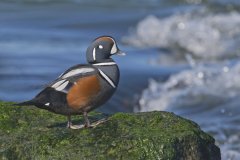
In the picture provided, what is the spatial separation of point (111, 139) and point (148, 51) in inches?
449

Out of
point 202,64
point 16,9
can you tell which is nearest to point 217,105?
point 202,64

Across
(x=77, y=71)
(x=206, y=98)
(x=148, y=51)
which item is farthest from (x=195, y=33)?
(x=77, y=71)

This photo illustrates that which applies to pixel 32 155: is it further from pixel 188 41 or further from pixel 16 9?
pixel 16 9

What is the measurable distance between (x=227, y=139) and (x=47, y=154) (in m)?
5.87

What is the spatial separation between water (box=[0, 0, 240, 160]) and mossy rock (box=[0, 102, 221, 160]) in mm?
3756

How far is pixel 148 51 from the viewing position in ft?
58.6

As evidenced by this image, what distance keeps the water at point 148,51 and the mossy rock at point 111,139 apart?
376cm

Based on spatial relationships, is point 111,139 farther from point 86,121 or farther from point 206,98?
point 206,98

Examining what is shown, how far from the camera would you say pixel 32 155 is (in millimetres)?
6473

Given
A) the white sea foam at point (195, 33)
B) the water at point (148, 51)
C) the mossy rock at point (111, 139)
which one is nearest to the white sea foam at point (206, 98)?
the water at point (148, 51)

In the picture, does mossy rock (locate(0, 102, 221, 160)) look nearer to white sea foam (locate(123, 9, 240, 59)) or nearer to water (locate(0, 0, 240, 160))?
water (locate(0, 0, 240, 160))

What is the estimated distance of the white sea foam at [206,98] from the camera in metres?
12.6

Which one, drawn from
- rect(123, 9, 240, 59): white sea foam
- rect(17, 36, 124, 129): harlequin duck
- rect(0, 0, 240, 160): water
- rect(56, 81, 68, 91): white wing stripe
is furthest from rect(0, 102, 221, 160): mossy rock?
rect(123, 9, 240, 59): white sea foam

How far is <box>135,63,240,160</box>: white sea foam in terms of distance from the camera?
12617 millimetres
